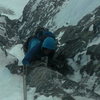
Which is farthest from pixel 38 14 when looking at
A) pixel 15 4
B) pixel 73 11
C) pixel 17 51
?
pixel 15 4

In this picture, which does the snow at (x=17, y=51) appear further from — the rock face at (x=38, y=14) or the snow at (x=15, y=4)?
the snow at (x=15, y=4)

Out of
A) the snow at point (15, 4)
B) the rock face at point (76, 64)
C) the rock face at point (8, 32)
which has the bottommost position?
the rock face at point (76, 64)

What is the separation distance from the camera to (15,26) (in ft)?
45.1

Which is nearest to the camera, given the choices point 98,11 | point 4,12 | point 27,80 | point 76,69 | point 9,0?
point 27,80

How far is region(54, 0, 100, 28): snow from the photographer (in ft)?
32.1

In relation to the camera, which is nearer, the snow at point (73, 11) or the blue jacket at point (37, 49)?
the blue jacket at point (37, 49)

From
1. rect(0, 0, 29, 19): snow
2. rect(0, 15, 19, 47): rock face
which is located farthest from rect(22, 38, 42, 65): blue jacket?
rect(0, 0, 29, 19): snow

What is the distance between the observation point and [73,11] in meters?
10.3

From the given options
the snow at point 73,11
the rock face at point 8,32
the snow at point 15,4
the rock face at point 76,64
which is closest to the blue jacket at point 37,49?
the rock face at point 76,64

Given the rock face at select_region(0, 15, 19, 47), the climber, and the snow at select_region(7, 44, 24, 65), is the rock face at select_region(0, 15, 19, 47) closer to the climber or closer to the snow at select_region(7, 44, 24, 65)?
the snow at select_region(7, 44, 24, 65)

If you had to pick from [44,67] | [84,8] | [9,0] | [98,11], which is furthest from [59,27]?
[9,0]

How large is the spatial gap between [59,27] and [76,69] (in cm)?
256

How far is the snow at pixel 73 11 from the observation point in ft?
32.1

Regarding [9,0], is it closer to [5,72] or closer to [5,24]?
[5,24]
